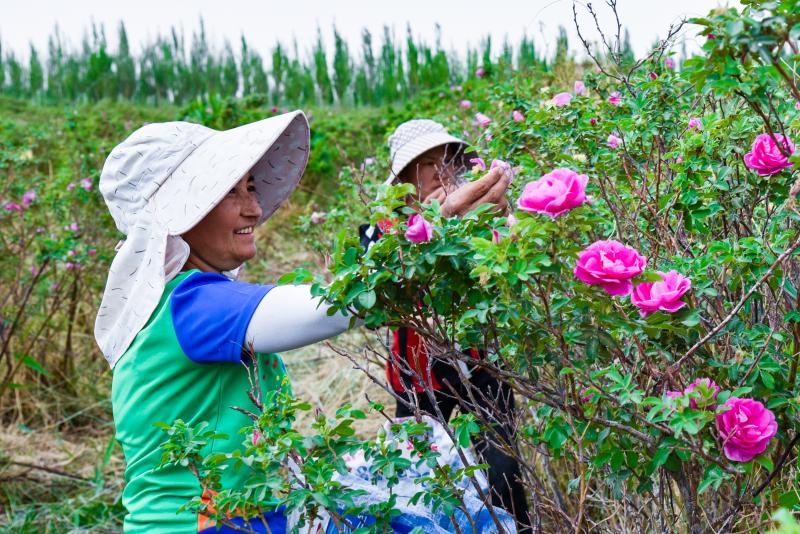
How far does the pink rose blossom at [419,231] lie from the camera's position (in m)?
1.28

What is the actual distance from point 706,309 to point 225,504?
0.95 metres

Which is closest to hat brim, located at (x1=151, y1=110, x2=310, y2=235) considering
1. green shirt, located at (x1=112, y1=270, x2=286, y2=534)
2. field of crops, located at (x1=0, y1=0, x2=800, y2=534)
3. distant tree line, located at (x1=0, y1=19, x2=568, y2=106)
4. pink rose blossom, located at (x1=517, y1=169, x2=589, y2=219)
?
green shirt, located at (x1=112, y1=270, x2=286, y2=534)

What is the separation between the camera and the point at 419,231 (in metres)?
1.28

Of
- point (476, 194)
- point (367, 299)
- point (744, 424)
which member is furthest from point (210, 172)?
point (744, 424)

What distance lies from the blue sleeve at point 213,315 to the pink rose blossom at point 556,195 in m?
0.58

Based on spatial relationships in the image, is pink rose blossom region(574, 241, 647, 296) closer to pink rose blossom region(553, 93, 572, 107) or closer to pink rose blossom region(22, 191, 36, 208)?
pink rose blossom region(553, 93, 572, 107)

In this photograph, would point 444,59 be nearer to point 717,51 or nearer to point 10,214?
point 10,214

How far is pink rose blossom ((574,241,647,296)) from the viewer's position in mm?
1196

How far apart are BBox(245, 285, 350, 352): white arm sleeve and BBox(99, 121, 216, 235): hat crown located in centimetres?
46

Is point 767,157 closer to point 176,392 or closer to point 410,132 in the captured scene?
point 176,392

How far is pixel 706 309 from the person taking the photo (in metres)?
1.70

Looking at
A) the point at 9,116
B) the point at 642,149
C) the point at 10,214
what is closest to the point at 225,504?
the point at 642,149

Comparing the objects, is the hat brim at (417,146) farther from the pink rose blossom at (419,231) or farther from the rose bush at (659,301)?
the pink rose blossom at (419,231)

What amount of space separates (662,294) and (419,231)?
1.16ft
